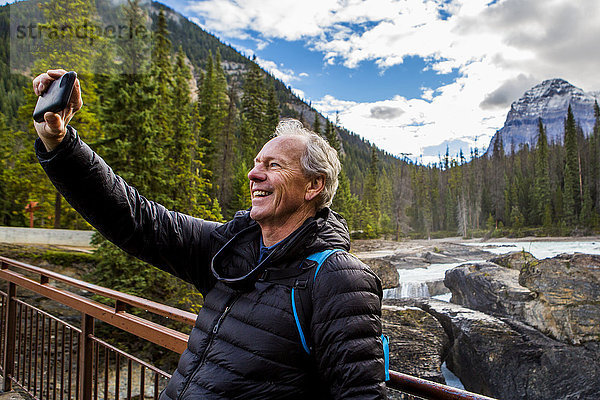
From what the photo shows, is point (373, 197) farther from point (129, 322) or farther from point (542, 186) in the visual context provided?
point (129, 322)

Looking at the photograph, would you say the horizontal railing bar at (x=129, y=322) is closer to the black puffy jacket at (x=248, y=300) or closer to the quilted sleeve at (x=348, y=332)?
the black puffy jacket at (x=248, y=300)

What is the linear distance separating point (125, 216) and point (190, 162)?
16.3 metres

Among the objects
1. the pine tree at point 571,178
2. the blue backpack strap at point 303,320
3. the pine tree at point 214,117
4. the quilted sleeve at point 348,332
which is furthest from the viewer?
the pine tree at point 571,178

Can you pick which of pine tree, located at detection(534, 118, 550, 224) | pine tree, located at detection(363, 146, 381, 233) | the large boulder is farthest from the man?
pine tree, located at detection(363, 146, 381, 233)

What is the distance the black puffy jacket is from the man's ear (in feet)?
0.25

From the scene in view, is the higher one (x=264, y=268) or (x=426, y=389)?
(x=264, y=268)

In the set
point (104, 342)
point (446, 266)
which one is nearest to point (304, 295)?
point (104, 342)

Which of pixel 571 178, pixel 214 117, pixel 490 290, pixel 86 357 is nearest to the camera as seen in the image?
pixel 86 357

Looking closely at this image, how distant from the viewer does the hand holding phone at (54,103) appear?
3.85ft

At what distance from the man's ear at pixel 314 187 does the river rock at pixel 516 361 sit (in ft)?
50.1

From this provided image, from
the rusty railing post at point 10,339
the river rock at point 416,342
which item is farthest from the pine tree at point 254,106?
the rusty railing post at point 10,339

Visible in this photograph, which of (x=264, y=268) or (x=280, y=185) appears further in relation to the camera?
(x=280, y=185)

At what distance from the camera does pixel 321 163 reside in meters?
1.42

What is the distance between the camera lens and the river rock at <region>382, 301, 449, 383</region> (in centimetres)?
1422
